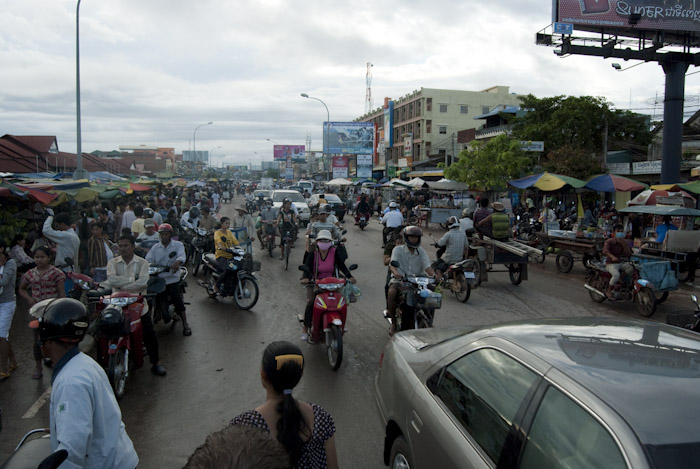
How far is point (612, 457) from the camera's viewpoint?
70.8 inches

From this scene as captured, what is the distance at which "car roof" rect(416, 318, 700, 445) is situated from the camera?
6.05ft

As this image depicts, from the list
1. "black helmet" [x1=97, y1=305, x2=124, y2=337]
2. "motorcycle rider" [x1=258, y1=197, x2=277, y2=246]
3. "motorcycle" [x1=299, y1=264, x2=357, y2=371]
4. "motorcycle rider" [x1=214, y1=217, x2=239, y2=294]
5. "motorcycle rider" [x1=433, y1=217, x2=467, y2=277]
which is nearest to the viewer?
"black helmet" [x1=97, y1=305, x2=124, y2=337]

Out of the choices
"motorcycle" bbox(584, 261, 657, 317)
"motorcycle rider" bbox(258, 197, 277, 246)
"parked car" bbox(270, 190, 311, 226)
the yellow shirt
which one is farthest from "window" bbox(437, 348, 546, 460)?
"parked car" bbox(270, 190, 311, 226)

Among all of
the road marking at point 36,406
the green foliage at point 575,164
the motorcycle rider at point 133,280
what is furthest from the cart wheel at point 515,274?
the green foliage at point 575,164

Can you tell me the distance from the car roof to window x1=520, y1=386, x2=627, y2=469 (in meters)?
0.10

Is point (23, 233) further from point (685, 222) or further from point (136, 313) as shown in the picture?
point (685, 222)

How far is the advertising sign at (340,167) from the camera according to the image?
6053 centimetres

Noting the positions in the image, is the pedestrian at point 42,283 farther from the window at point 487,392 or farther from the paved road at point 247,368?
the window at point 487,392

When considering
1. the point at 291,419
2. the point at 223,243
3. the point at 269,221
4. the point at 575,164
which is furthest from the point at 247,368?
the point at 575,164

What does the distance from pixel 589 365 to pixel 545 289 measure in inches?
382

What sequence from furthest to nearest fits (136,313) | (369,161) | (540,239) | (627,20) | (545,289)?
(369,161) < (627,20) < (540,239) < (545,289) < (136,313)

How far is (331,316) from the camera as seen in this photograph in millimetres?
6258

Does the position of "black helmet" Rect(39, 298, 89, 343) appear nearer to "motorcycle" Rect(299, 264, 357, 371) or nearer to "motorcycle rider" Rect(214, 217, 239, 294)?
"motorcycle" Rect(299, 264, 357, 371)

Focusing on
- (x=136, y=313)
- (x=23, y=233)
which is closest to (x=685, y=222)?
(x=136, y=313)
